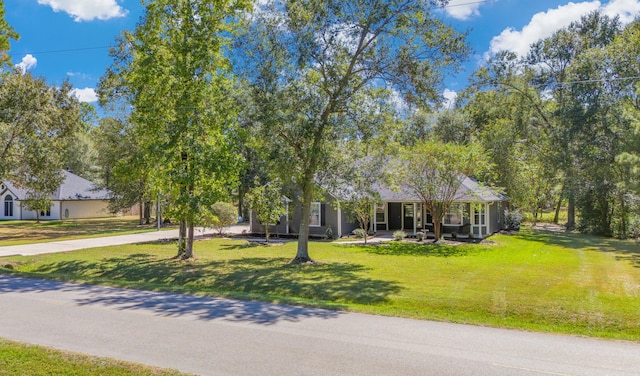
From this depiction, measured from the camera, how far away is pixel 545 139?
1390 inches

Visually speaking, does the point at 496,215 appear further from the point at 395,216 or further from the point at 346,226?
the point at 346,226

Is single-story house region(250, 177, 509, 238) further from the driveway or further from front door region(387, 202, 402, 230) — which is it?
the driveway

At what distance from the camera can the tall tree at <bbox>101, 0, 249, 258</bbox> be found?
16.4 metres

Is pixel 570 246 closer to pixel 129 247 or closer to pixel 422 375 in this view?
pixel 422 375

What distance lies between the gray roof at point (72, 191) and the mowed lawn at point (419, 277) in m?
27.3

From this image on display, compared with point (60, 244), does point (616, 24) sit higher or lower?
higher

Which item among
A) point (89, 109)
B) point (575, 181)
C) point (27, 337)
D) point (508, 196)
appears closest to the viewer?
point (27, 337)

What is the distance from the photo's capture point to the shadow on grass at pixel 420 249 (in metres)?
19.2

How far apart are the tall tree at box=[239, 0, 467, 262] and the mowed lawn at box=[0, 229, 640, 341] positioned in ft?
15.0

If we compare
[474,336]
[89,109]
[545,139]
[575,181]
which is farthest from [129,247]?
[89,109]

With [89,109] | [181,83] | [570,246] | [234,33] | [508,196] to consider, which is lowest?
[570,246]

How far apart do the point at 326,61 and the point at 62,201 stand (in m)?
38.8

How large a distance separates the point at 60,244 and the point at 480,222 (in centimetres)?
2233

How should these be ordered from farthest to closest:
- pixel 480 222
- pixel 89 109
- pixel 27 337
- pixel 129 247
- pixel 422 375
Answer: pixel 89 109 → pixel 480 222 → pixel 129 247 → pixel 27 337 → pixel 422 375
